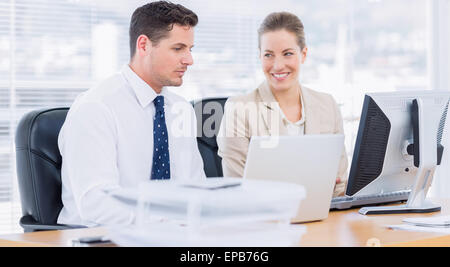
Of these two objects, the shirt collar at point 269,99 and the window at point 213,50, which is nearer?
the shirt collar at point 269,99

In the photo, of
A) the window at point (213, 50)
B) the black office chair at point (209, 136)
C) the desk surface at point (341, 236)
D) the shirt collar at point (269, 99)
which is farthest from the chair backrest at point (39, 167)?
the window at point (213, 50)

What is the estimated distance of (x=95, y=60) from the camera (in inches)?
137

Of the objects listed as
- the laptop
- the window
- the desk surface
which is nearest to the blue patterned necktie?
the desk surface

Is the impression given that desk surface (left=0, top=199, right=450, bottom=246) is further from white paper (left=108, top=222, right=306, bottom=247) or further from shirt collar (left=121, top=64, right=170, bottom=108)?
shirt collar (left=121, top=64, right=170, bottom=108)

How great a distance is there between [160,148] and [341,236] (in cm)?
82

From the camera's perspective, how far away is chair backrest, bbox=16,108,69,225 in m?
2.14

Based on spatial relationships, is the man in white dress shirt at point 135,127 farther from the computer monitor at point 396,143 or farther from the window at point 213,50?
the window at point 213,50

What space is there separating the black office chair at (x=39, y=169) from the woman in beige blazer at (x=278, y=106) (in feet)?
2.28

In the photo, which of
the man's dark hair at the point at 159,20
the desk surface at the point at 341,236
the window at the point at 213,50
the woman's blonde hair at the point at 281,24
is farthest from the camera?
the window at the point at 213,50

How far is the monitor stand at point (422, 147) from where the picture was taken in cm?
202

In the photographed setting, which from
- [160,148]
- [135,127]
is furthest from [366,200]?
[135,127]
